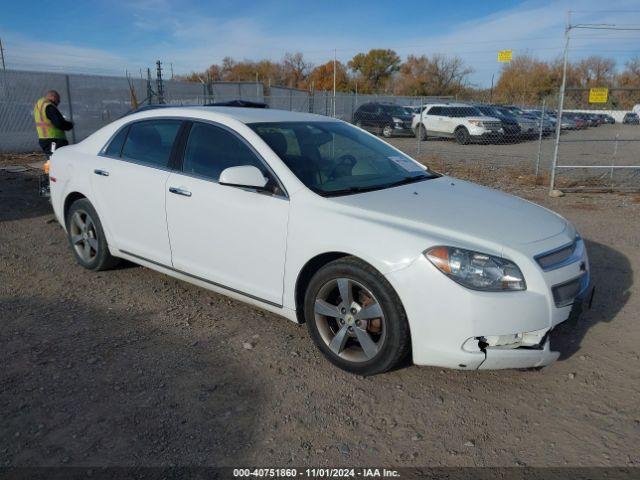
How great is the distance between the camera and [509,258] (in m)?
2.94

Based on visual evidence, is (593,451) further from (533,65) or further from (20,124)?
(533,65)

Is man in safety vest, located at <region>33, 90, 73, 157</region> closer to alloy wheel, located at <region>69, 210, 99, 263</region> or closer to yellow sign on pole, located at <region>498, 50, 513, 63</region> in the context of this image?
alloy wheel, located at <region>69, 210, 99, 263</region>

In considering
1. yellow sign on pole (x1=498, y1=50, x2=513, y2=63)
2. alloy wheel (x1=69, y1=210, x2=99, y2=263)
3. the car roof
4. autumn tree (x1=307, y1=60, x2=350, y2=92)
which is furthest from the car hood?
autumn tree (x1=307, y1=60, x2=350, y2=92)

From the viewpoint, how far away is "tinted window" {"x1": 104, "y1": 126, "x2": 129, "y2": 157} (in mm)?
4672

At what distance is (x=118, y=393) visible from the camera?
3098 mm

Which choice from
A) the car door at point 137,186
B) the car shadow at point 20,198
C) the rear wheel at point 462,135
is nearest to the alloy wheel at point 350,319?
the car door at point 137,186

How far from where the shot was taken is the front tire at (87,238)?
190 inches

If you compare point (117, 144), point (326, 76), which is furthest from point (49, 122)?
point (326, 76)

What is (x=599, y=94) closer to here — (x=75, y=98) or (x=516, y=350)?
(x=516, y=350)

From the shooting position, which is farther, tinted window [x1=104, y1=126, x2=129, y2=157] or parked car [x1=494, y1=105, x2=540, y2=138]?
parked car [x1=494, y1=105, x2=540, y2=138]

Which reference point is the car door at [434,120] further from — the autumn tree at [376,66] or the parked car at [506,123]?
the autumn tree at [376,66]

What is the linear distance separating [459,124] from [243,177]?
1875 centimetres

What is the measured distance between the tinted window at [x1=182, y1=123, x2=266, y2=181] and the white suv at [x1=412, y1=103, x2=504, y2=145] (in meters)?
16.7

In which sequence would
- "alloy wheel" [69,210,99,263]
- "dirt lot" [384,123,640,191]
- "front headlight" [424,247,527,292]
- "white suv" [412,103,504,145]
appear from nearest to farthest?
"front headlight" [424,247,527,292] < "alloy wheel" [69,210,99,263] < "dirt lot" [384,123,640,191] < "white suv" [412,103,504,145]
